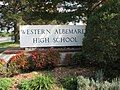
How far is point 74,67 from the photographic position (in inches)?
603

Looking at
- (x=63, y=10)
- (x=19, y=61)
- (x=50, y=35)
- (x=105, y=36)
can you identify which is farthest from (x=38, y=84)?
(x=63, y=10)

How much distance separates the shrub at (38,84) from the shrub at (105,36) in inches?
82.3

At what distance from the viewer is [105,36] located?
1359 cm

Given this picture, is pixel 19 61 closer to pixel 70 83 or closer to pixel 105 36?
pixel 70 83

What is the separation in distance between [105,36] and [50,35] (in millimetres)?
3662

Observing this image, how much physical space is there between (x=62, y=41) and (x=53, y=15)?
338 cm

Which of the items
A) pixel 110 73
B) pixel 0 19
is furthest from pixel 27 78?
pixel 0 19

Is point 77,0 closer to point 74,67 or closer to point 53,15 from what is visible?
point 53,15

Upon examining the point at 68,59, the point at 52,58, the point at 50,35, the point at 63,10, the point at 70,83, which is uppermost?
the point at 63,10

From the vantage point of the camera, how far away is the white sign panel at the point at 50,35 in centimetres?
1653

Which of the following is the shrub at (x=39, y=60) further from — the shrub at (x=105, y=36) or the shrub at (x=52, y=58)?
the shrub at (x=105, y=36)

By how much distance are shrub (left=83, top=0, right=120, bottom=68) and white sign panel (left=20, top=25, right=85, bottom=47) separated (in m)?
2.09

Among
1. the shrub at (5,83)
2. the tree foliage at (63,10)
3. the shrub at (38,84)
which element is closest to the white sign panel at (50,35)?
the tree foliage at (63,10)

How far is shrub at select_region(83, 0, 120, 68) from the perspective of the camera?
13.4 m
